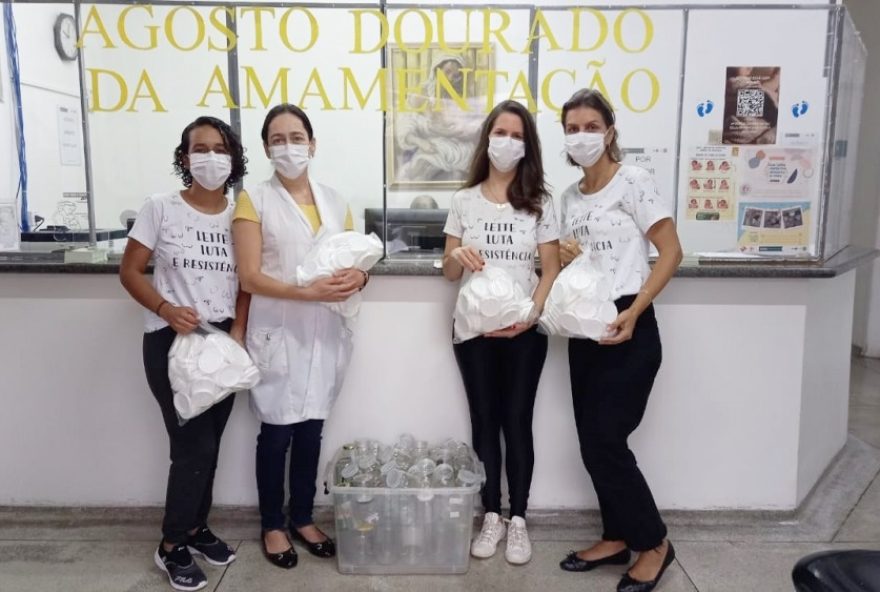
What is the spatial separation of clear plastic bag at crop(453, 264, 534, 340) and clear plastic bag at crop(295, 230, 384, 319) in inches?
12.4

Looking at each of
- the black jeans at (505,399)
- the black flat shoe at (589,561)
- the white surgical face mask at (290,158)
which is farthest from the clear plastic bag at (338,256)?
the black flat shoe at (589,561)

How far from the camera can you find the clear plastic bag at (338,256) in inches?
78.7

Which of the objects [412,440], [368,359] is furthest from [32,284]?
[412,440]

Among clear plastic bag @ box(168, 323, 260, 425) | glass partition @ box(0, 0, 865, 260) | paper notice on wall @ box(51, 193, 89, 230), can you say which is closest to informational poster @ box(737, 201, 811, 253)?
glass partition @ box(0, 0, 865, 260)

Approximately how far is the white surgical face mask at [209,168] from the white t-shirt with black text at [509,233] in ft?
2.49

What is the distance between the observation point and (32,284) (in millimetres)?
2441

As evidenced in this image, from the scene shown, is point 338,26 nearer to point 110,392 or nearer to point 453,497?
point 110,392

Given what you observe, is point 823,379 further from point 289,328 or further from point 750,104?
point 289,328

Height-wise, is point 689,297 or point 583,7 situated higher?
point 583,7

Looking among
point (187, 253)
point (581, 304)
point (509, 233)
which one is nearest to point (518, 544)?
point (581, 304)

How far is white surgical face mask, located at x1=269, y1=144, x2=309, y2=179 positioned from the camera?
6.67 feet

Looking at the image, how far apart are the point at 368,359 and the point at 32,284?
125cm

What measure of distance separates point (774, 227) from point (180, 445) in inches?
90.8

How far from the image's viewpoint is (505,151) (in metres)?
2.09
